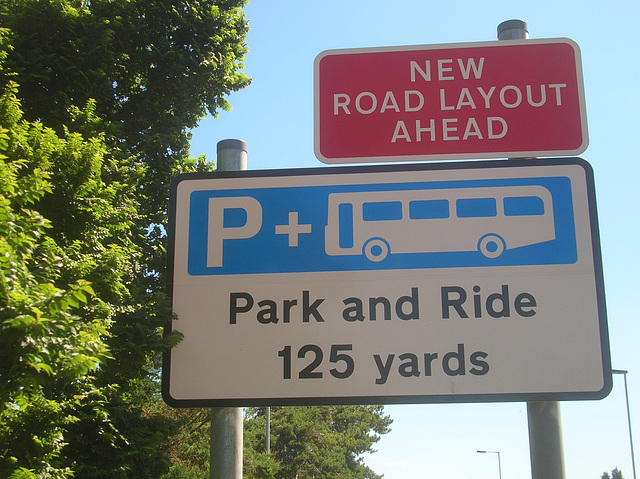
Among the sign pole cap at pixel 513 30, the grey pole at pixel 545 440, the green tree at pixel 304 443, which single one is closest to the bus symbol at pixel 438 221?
the grey pole at pixel 545 440

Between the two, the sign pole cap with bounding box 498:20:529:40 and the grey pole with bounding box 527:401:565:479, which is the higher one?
the sign pole cap with bounding box 498:20:529:40

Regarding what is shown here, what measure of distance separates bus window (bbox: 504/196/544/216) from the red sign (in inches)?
8.8

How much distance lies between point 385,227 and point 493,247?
0.42 meters

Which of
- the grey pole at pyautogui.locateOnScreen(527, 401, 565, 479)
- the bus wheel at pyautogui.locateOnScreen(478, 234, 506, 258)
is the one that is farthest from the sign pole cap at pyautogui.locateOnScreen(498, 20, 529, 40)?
the grey pole at pyautogui.locateOnScreen(527, 401, 565, 479)

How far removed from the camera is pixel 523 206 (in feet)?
8.83

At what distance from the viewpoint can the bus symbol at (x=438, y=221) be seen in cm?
264

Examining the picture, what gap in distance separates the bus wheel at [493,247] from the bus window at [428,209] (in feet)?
0.61

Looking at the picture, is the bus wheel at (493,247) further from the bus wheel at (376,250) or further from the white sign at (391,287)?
the bus wheel at (376,250)

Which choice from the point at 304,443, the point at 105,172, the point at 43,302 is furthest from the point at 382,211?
the point at 304,443

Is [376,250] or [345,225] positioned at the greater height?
[345,225]

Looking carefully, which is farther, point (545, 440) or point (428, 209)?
point (428, 209)

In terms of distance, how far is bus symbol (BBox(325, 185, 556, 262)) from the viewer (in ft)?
8.68

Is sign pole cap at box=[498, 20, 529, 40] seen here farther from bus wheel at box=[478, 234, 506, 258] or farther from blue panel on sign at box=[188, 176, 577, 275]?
bus wheel at box=[478, 234, 506, 258]

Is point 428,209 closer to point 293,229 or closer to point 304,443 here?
point 293,229
